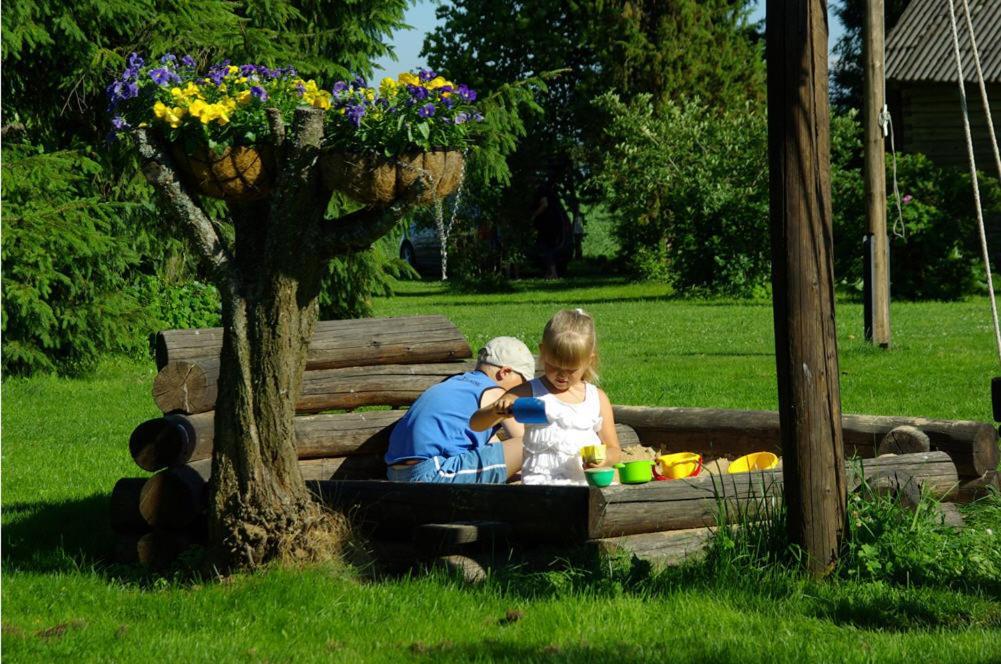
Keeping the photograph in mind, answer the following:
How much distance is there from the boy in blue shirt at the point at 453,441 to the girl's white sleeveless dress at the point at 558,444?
13.0 inches

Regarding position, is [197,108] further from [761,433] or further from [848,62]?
[848,62]

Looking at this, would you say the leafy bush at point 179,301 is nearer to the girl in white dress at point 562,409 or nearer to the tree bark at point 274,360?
the girl in white dress at point 562,409

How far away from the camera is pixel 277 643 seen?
4.71 metres

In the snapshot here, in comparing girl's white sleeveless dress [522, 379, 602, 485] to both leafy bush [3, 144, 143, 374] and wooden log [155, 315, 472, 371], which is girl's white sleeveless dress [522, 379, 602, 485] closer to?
wooden log [155, 315, 472, 371]

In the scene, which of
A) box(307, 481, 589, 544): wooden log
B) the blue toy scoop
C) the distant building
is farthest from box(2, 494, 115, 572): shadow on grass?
the distant building

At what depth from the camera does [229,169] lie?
18.6 ft

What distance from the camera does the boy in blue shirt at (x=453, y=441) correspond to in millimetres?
6746

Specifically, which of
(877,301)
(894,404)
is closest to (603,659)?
(894,404)

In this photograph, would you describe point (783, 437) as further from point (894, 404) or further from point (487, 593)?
point (894, 404)

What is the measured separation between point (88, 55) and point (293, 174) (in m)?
9.82

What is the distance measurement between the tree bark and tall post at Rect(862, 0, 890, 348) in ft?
31.0

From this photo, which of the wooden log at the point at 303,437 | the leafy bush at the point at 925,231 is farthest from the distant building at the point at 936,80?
the wooden log at the point at 303,437

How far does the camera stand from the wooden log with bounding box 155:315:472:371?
7.68 m

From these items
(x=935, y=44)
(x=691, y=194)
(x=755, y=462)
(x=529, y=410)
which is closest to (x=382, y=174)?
(x=529, y=410)
